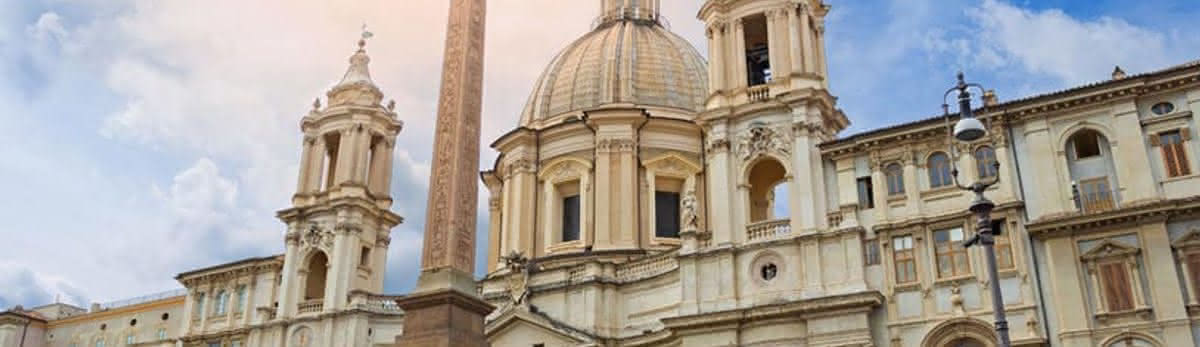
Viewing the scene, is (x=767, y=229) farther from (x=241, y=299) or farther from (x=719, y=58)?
(x=241, y=299)

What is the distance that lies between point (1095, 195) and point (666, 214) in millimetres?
20081

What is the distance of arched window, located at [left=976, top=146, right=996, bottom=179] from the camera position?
33344mm

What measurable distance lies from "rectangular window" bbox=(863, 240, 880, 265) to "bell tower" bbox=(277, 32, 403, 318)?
23.6 metres

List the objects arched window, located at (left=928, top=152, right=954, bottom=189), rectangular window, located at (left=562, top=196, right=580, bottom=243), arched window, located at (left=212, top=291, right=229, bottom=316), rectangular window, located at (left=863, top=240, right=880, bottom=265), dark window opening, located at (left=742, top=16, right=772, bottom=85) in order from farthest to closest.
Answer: arched window, located at (left=212, top=291, right=229, bottom=316) < rectangular window, located at (left=562, top=196, right=580, bottom=243) < dark window opening, located at (left=742, top=16, right=772, bottom=85) < arched window, located at (left=928, top=152, right=954, bottom=189) < rectangular window, located at (left=863, top=240, right=880, bottom=265)

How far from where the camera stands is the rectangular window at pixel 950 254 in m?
32.4

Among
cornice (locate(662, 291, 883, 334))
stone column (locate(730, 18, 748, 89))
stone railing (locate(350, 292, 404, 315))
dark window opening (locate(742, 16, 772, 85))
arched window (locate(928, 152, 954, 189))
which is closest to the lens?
cornice (locate(662, 291, 883, 334))

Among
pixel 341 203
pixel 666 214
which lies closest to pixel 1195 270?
pixel 666 214

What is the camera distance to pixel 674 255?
38.2m

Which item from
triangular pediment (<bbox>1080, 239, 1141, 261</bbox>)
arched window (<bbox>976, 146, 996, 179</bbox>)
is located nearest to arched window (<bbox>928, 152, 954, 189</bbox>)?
arched window (<bbox>976, 146, 996, 179</bbox>)

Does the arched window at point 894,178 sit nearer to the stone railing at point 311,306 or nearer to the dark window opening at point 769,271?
the dark window opening at point 769,271

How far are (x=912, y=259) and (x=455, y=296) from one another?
17.2 m

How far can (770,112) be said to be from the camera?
37688 mm

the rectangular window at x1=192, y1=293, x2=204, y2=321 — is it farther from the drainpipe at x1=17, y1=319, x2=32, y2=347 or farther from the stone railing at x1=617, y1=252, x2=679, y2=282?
the stone railing at x1=617, y1=252, x2=679, y2=282

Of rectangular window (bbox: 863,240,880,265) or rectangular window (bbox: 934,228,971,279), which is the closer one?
rectangular window (bbox: 934,228,971,279)
